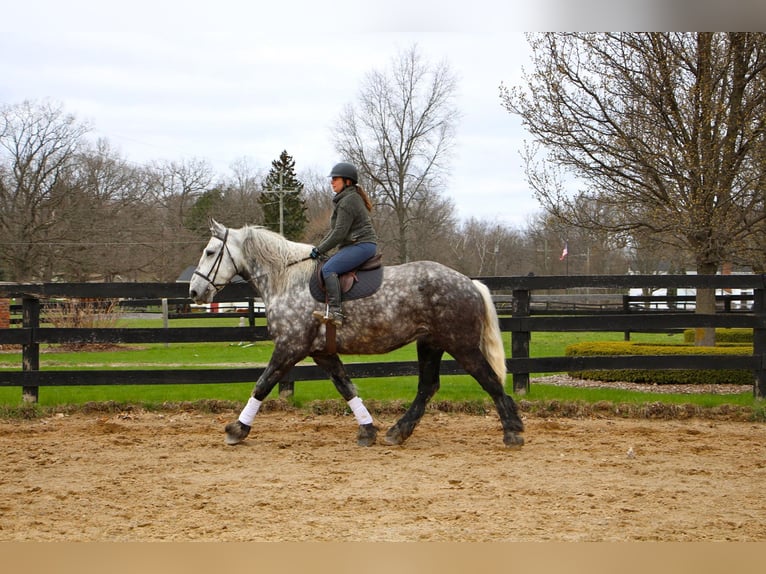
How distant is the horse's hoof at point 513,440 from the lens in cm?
675

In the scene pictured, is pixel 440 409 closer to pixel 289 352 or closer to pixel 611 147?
pixel 289 352

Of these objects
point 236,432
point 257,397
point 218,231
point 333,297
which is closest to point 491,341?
point 333,297

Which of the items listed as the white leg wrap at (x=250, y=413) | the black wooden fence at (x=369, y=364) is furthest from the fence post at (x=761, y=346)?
the white leg wrap at (x=250, y=413)

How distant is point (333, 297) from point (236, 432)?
159cm

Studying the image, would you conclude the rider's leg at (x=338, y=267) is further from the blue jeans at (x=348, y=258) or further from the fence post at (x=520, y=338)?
the fence post at (x=520, y=338)

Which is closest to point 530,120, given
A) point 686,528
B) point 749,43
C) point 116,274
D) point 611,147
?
point 611,147

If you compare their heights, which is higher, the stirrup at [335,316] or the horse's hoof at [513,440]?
the stirrup at [335,316]

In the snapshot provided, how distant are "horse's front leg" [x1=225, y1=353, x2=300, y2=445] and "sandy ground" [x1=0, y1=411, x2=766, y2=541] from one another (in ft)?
0.57

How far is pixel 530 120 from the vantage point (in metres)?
13.3

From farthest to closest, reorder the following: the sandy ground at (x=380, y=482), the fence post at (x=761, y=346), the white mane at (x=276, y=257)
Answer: the fence post at (x=761, y=346), the white mane at (x=276, y=257), the sandy ground at (x=380, y=482)

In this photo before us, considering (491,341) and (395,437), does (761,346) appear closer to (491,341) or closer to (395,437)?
(491,341)

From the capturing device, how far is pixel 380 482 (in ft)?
18.2

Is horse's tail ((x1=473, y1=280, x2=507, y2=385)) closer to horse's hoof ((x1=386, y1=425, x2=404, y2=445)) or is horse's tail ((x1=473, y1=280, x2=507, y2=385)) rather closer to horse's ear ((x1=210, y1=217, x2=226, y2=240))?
horse's hoof ((x1=386, y1=425, x2=404, y2=445))

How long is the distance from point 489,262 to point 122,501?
57.0 m
